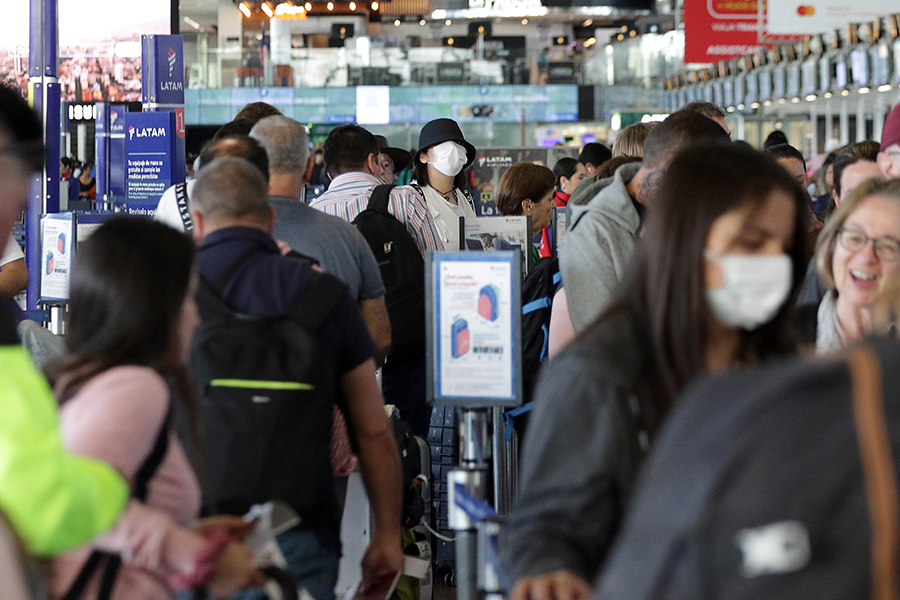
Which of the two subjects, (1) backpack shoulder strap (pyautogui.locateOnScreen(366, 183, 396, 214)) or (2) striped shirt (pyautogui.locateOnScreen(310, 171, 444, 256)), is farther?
(2) striped shirt (pyautogui.locateOnScreen(310, 171, 444, 256))

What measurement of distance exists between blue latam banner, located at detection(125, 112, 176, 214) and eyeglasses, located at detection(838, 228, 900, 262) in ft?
18.2

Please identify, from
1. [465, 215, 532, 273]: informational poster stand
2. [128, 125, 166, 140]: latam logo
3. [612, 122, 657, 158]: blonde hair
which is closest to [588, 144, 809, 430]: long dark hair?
[612, 122, 657, 158]: blonde hair

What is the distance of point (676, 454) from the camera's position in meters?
0.94

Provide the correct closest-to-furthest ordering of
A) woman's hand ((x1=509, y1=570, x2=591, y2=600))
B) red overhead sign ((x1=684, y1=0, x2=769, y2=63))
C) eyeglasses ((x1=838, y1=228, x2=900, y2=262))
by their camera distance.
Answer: woman's hand ((x1=509, y1=570, x2=591, y2=600))
eyeglasses ((x1=838, y1=228, x2=900, y2=262))
red overhead sign ((x1=684, y1=0, x2=769, y2=63))

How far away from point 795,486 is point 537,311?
3030 millimetres

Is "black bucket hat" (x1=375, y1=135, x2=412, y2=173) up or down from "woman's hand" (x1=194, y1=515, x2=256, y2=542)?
up

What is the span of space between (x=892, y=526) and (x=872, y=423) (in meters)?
0.09

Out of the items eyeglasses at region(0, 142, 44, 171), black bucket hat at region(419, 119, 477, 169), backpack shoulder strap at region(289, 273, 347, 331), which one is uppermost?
black bucket hat at region(419, 119, 477, 169)

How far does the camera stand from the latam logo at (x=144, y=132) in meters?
7.48

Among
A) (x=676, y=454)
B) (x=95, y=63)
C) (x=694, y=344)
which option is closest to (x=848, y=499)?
(x=676, y=454)

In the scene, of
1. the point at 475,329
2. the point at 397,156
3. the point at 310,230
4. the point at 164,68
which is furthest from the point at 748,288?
the point at 164,68

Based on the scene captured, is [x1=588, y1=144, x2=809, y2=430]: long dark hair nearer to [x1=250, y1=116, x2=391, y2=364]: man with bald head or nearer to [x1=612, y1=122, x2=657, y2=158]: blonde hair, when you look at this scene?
[x1=250, y1=116, x2=391, y2=364]: man with bald head

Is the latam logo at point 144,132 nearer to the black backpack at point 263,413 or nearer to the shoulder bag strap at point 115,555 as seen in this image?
the black backpack at point 263,413

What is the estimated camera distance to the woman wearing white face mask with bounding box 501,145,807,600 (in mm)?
1525
